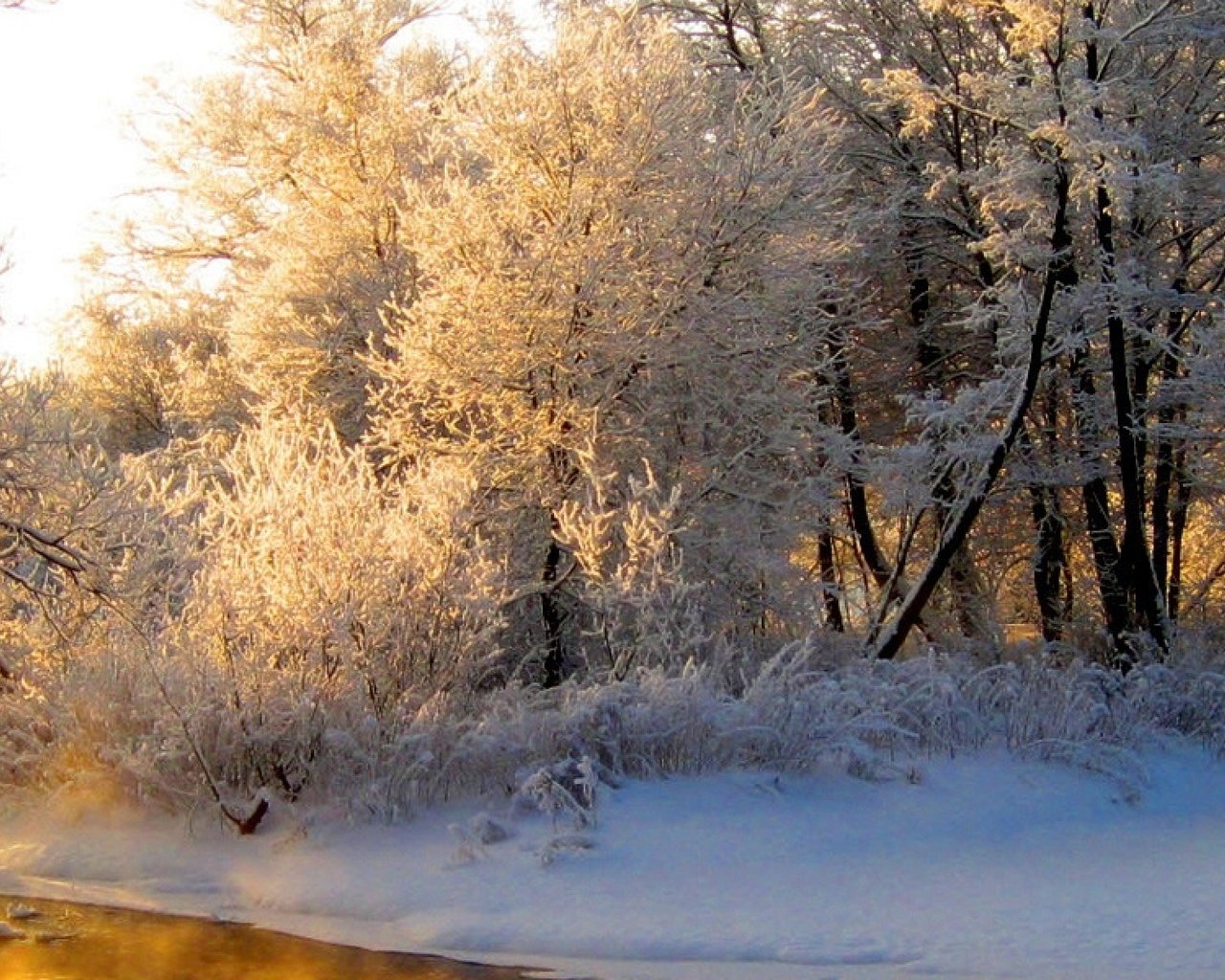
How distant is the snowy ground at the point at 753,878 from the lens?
6750 millimetres

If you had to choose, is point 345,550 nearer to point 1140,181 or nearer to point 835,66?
point 1140,181

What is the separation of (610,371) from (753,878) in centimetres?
587

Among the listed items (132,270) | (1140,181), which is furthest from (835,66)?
(132,270)

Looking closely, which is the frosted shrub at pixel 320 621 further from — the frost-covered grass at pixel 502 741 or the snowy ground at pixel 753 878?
the snowy ground at pixel 753 878

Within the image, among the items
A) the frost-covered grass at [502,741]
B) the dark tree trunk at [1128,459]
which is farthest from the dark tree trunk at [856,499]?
the frost-covered grass at [502,741]

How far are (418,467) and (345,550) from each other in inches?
89.8

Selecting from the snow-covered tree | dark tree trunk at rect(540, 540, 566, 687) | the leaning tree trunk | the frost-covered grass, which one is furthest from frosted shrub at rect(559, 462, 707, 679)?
the leaning tree trunk

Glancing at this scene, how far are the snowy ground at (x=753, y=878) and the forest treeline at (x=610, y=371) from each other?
29.7 inches

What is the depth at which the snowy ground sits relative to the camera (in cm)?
675

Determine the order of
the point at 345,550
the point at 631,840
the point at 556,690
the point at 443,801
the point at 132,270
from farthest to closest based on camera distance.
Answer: the point at 132,270 < the point at 556,690 < the point at 345,550 < the point at 443,801 < the point at 631,840

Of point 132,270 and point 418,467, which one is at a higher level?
point 132,270

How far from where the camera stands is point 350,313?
1495 centimetres

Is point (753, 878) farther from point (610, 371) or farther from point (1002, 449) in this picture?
point (1002, 449)

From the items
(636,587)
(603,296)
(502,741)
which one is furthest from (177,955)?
(603,296)
